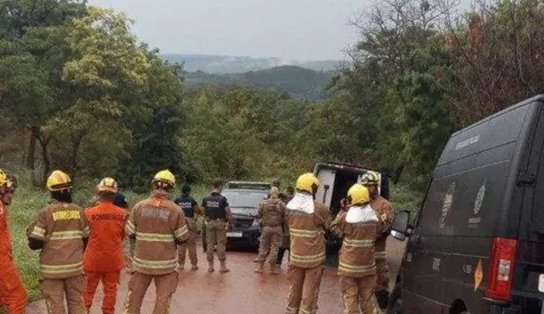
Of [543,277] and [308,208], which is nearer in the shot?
[543,277]

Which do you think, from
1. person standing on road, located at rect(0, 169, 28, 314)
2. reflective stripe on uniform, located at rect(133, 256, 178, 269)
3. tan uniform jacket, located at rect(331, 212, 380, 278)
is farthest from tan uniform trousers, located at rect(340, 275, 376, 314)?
Result: person standing on road, located at rect(0, 169, 28, 314)

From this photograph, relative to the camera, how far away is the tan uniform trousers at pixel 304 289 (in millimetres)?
9492

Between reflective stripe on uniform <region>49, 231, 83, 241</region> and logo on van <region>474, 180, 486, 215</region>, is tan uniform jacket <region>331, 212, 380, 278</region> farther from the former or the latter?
logo on van <region>474, 180, 486, 215</region>

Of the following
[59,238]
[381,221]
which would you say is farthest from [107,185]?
[381,221]

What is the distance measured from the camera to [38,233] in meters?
7.87

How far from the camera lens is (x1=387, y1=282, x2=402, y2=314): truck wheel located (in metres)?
8.91

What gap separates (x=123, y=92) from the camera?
29.2m

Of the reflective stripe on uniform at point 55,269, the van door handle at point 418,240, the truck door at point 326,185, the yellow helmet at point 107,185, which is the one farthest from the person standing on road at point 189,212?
the van door handle at point 418,240

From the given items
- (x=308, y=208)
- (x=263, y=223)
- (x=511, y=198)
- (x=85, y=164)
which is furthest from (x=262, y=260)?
(x=85, y=164)

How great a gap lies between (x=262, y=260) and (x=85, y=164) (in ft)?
53.4

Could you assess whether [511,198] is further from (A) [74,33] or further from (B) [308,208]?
(A) [74,33]

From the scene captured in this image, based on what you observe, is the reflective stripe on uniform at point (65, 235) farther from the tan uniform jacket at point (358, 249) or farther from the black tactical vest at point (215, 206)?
the black tactical vest at point (215, 206)

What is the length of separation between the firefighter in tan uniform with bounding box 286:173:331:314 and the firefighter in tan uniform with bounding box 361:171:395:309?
77cm

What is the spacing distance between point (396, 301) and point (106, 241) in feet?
11.4
